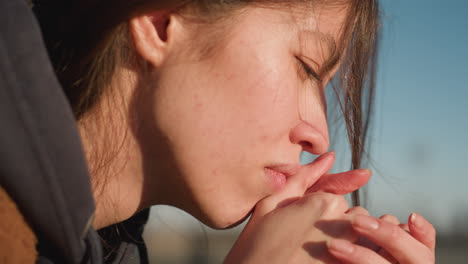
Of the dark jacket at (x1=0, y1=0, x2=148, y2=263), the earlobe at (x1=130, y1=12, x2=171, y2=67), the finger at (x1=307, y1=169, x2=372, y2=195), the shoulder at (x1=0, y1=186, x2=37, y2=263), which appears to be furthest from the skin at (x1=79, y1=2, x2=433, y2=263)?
the shoulder at (x1=0, y1=186, x2=37, y2=263)

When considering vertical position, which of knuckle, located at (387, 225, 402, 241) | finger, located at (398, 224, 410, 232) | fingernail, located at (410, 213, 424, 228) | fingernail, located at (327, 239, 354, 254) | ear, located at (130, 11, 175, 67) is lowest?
finger, located at (398, 224, 410, 232)

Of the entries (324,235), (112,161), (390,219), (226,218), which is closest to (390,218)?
(390,219)

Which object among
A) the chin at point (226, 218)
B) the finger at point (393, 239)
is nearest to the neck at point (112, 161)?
the chin at point (226, 218)

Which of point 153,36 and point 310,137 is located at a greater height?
point 153,36

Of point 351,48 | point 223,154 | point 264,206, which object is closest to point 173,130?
point 223,154

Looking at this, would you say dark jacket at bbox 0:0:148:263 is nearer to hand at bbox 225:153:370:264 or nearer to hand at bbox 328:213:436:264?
hand at bbox 225:153:370:264

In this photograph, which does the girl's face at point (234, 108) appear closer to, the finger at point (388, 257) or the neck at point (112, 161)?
the neck at point (112, 161)

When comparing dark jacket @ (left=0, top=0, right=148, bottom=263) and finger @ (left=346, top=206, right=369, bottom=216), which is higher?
dark jacket @ (left=0, top=0, right=148, bottom=263)

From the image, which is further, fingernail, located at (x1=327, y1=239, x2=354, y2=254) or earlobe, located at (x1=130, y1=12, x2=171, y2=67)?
earlobe, located at (x1=130, y1=12, x2=171, y2=67)

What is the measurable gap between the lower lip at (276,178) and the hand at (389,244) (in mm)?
338

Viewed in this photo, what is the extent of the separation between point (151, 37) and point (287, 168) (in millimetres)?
731

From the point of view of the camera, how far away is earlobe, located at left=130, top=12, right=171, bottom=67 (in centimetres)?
182

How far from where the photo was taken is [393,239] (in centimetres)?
176

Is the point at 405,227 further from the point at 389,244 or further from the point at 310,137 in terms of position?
the point at 310,137
